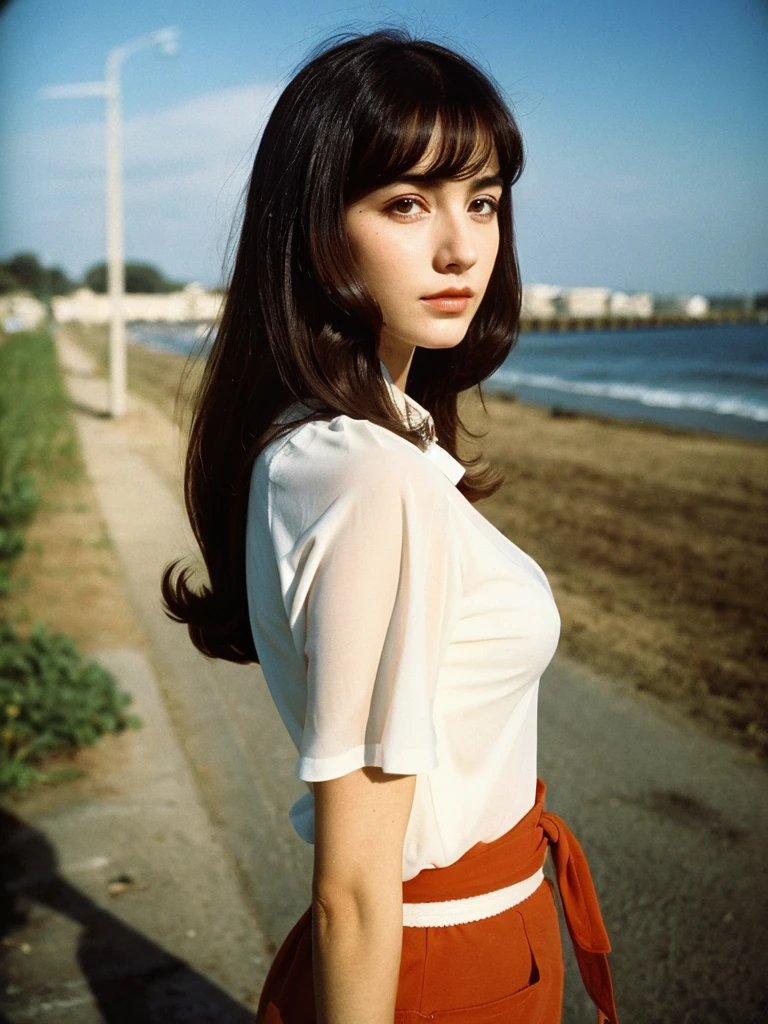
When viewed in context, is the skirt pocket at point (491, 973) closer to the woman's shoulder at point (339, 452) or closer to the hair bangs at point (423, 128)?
the woman's shoulder at point (339, 452)

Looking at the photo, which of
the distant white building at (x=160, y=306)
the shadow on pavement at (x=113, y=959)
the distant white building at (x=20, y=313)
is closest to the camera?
the distant white building at (x=160, y=306)

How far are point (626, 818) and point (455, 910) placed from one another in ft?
7.64

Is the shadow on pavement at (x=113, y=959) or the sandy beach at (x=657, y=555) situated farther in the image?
the sandy beach at (x=657, y=555)

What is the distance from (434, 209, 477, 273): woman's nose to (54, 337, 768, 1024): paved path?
49.8 inches

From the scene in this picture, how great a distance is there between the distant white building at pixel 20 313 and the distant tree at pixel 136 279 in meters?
4.95

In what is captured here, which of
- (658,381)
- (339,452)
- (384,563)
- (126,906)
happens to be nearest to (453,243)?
(339,452)

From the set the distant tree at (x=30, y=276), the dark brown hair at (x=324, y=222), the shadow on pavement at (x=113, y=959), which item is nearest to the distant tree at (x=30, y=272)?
the distant tree at (x=30, y=276)

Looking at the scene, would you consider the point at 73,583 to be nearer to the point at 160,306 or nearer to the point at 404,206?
the point at 404,206

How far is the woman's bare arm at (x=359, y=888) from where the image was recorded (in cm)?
103

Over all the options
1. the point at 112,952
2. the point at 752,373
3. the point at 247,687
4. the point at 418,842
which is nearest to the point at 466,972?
the point at 418,842

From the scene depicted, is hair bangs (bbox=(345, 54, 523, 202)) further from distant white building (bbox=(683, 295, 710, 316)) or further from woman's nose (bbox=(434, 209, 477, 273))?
distant white building (bbox=(683, 295, 710, 316))

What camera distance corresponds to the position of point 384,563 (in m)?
1.00

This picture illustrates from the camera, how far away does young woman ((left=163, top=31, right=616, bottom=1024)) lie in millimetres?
1016

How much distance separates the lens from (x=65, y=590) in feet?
20.2
